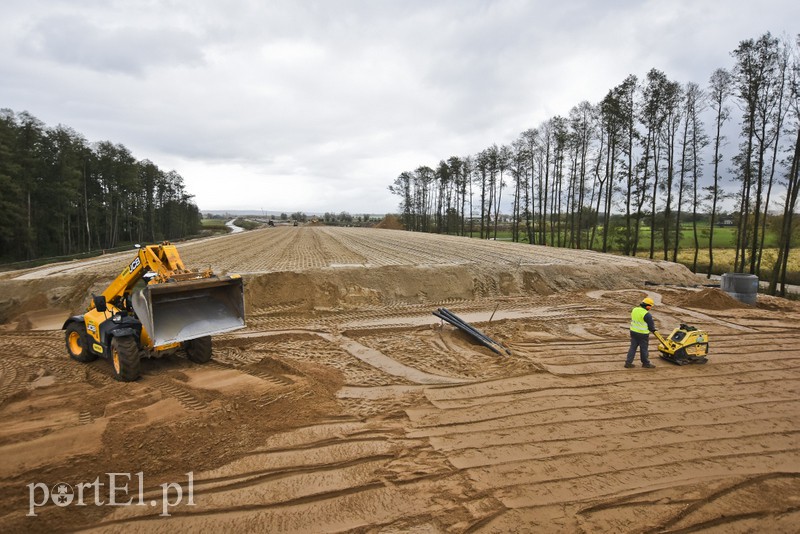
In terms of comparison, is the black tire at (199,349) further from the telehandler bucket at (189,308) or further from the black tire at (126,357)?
the black tire at (126,357)

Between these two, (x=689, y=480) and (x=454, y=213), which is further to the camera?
(x=454, y=213)

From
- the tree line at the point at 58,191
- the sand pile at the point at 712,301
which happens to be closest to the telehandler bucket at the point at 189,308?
the sand pile at the point at 712,301

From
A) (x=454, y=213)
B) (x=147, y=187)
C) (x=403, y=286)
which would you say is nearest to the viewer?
(x=403, y=286)

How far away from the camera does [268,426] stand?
569 cm

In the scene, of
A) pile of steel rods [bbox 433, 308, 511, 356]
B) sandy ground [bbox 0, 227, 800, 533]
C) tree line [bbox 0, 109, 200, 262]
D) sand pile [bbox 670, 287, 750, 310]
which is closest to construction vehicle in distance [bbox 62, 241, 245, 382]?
sandy ground [bbox 0, 227, 800, 533]

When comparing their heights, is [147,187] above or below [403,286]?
above

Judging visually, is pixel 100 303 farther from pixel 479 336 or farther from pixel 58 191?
pixel 58 191

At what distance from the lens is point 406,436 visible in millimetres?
5461

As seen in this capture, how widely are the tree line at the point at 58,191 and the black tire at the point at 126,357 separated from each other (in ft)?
95.4

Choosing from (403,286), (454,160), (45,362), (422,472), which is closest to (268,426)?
(422,472)

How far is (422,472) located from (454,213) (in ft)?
210

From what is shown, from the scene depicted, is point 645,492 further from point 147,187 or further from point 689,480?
point 147,187

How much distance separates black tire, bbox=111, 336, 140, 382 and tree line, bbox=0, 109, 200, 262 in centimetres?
2907

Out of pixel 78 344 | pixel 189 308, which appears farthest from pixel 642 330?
pixel 78 344
